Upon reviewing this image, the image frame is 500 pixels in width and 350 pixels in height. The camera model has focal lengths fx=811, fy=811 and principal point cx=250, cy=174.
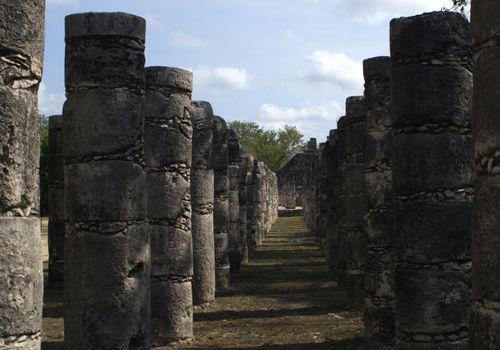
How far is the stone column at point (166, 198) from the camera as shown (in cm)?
1050

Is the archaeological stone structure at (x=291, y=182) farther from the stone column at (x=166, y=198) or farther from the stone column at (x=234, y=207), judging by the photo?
the stone column at (x=166, y=198)

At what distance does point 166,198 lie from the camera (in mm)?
10586

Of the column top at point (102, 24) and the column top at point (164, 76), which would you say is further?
the column top at point (164, 76)

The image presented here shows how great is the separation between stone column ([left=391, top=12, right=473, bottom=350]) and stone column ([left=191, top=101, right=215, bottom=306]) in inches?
234

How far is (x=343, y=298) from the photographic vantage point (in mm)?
15078

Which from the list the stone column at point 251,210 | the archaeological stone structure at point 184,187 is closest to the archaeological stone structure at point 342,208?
the archaeological stone structure at point 184,187

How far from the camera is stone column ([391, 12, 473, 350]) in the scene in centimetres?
765

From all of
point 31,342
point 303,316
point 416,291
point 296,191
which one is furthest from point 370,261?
point 296,191

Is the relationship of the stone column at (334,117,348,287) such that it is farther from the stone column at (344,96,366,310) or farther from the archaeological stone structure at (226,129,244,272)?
the archaeological stone structure at (226,129,244,272)

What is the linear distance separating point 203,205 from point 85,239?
5.72 metres

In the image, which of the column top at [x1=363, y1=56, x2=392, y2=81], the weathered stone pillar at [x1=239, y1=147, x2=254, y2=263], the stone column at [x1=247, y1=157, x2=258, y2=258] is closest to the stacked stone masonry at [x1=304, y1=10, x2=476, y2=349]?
the column top at [x1=363, y1=56, x2=392, y2=81]

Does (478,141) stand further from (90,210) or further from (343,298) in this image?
(343,298)

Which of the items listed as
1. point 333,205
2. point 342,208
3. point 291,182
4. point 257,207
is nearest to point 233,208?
point 333,205

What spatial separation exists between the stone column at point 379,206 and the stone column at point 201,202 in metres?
3.31
